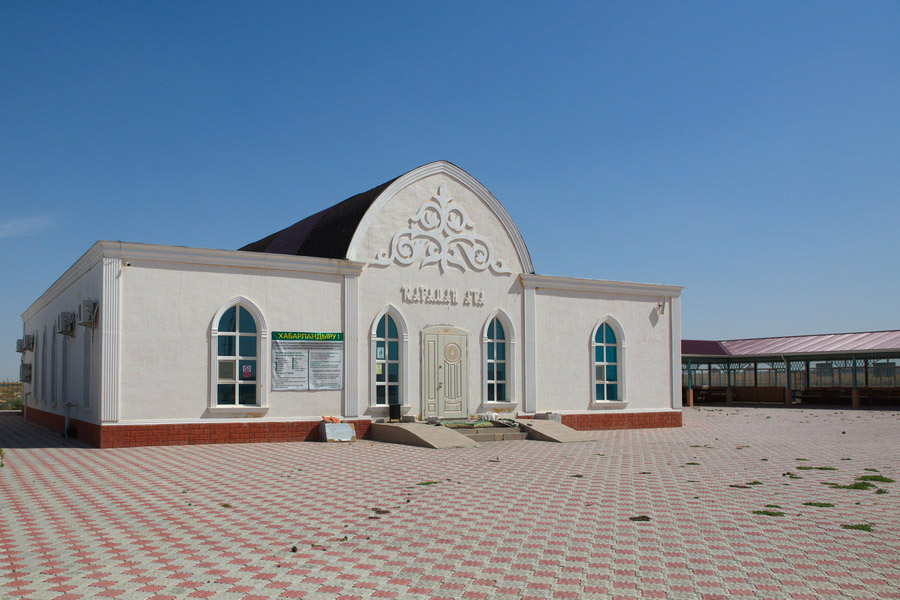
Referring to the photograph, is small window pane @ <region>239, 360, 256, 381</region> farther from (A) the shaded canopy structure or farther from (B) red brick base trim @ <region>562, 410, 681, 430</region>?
(A) the shaded canopy structure

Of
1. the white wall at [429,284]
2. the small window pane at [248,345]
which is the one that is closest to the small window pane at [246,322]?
the small window pane at [248,345]

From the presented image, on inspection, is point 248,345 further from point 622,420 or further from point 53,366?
point 622,420

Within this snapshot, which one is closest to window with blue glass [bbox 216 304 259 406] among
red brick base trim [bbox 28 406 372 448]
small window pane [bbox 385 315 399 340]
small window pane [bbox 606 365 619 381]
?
red brick base trim [bbox 28 406 372 448]

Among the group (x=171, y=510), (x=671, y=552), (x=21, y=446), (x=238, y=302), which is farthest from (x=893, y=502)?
(x=21, y=446)

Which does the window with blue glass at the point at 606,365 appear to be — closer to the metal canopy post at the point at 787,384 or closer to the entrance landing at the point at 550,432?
the entrance landing at the point at 550,432

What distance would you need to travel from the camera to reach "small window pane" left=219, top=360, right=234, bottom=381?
16.1 meters

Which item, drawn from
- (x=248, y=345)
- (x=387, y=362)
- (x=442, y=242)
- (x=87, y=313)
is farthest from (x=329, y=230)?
(x=87, y=313)

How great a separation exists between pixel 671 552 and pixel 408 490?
4.22 metres

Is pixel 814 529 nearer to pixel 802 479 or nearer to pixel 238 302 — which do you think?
pixel 802 479

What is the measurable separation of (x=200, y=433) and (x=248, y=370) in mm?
1662

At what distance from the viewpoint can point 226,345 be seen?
639 inches

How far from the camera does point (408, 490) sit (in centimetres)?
994

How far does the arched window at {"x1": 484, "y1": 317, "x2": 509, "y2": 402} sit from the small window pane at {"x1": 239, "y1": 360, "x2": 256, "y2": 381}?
602 centimetres

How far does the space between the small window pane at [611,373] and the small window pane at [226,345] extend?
10.6 m
